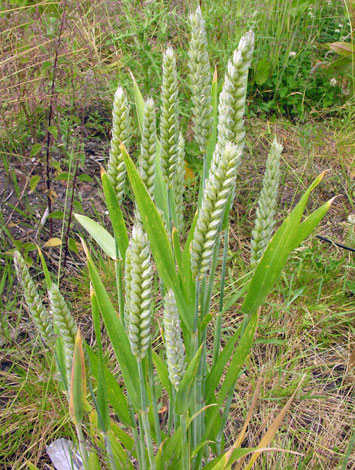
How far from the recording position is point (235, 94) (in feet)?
2.18

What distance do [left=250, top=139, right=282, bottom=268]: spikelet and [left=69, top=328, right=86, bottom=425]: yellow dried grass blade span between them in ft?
1.19

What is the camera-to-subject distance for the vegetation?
75 centimetres

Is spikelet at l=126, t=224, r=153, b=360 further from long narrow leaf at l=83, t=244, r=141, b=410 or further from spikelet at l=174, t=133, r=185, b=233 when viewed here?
spikelet at l=174, t=133, r=185, b=233

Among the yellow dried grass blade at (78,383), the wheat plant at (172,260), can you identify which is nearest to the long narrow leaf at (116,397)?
the wheat plant at (172,260)

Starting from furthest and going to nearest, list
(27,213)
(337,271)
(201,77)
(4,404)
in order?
(27,213)
(337,271)
(4,404)
(201,77)

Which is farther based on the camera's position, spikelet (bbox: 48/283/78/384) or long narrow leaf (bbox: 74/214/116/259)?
long narrow leaf (bbox: 74/214/116/259)

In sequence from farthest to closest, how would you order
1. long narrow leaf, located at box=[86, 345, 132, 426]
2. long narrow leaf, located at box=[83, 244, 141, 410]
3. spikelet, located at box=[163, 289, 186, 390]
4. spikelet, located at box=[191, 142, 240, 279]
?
long narrow leaf, located at box=[86, 345, 132, 426] < long narrow leaf, located at box=[83, 244, 141, 410] < spikelet, located at box=[163, 289, 186, 390] < spikelet, located at box=[191, 142, 240, 279]

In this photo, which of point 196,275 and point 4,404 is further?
point 4,404

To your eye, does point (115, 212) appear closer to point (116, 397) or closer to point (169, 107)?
point (169, 107)

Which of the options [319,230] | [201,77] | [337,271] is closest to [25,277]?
[201,77]

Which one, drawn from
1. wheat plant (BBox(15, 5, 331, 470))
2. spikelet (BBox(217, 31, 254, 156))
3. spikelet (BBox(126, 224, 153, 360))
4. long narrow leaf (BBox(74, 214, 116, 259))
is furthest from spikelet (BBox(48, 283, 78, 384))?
spikelet (BBox(217, 31, 254, 156))

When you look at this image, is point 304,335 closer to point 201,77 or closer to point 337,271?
point 337,271

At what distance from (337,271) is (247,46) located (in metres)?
1.27

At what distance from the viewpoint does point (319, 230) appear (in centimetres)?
199
